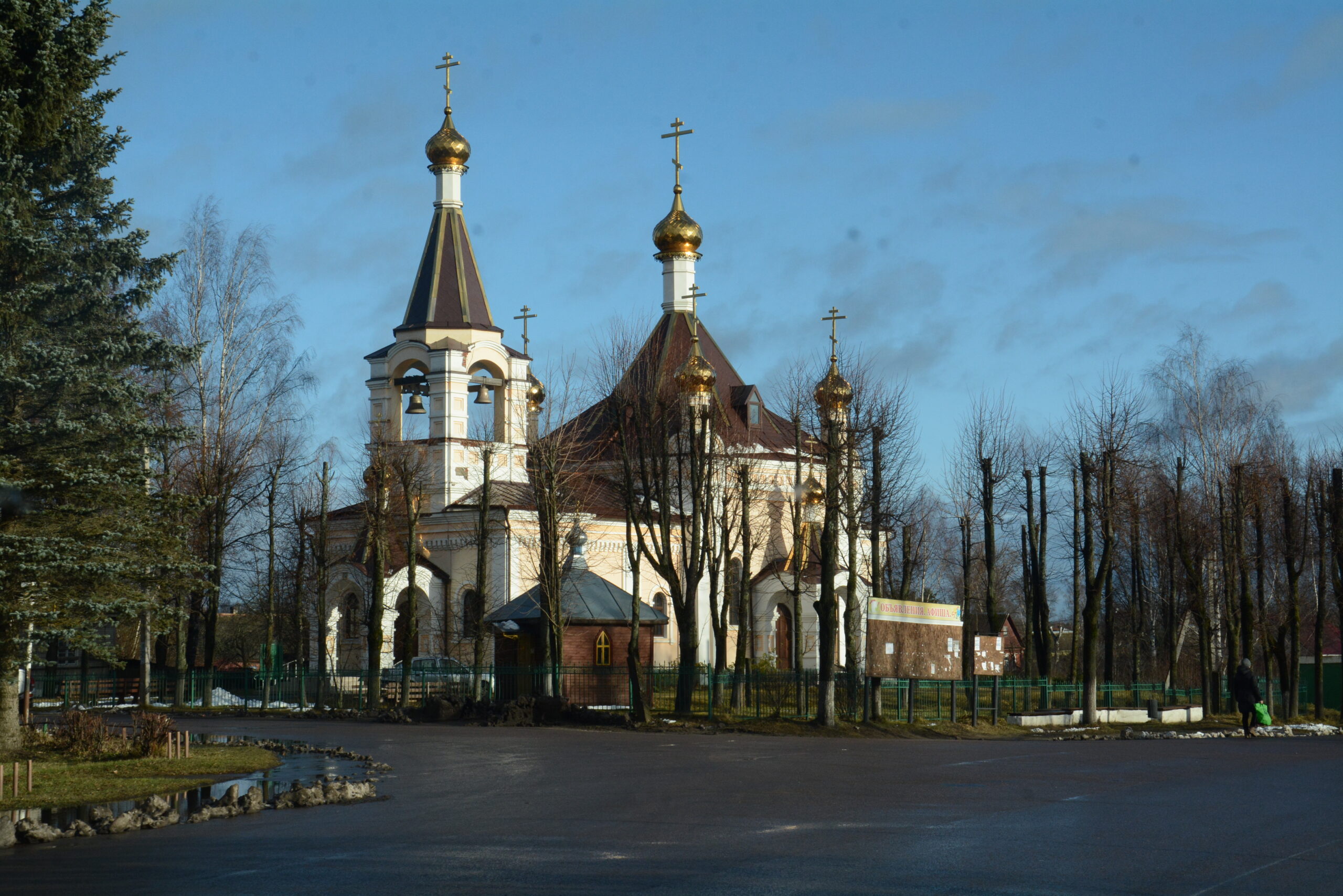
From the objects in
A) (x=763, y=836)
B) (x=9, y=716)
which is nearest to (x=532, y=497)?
(x=9, y=716)

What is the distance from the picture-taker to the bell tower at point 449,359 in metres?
44.1

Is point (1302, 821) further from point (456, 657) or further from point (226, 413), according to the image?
point (456, 657)

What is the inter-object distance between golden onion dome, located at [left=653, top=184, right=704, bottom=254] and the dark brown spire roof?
7.57 m

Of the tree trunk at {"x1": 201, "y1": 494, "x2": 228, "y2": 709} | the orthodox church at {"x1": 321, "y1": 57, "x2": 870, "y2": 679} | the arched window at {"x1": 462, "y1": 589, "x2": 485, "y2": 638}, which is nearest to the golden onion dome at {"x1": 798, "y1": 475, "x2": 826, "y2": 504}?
the orthodox church at {"x1": 321, "y1": 57, "x2": 870, "y2": 679}

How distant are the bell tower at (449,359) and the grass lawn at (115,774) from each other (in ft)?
82.7

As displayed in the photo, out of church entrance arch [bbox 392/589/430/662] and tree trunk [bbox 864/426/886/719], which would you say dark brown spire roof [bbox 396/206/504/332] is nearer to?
church entrance arch [bbox 392/589/430/662]

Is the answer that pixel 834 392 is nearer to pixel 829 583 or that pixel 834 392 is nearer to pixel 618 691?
pixel 829 583

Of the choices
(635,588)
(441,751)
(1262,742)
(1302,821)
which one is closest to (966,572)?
(635,588)

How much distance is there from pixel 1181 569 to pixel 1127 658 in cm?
2208

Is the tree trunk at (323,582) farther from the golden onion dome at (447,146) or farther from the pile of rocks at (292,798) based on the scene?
the pile of rocks at (292,798)

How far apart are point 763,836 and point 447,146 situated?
121 feet

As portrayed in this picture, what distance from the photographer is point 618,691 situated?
103ft

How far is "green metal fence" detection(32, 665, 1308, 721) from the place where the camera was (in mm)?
28000

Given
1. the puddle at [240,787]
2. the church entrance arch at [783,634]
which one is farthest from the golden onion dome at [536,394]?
the puddle at [240,787]
